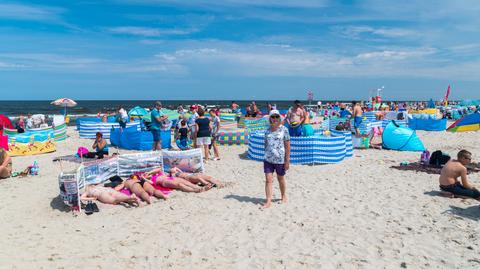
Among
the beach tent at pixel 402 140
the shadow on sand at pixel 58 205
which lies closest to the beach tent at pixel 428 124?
the beach tent at pixel 402 140

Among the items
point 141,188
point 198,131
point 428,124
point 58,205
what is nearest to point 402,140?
point 198,131

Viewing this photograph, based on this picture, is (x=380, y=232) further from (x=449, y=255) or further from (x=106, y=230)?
(x=106, y=230)

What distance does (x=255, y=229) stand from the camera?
495cm

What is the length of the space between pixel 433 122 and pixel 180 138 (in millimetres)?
13342

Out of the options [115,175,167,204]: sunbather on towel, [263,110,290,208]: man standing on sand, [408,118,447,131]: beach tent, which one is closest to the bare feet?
[115,175,167,204]: sunbather on towel

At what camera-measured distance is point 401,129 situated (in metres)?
11.9

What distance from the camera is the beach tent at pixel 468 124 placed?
15422mm

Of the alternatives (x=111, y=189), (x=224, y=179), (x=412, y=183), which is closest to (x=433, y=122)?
(x=412, y=183)

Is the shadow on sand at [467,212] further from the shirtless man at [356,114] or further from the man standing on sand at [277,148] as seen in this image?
the shirtless man at [356,114]

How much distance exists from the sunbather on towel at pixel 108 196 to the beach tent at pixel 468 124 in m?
14.9

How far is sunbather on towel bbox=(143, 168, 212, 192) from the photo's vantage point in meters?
6.80

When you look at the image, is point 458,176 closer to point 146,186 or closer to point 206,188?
point 206,188

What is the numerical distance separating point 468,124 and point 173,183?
14568 mm

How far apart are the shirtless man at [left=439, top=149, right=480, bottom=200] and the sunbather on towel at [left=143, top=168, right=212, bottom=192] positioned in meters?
4.18
